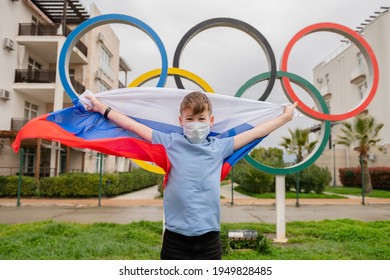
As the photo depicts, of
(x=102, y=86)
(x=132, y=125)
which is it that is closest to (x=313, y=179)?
(x=102, y=86)

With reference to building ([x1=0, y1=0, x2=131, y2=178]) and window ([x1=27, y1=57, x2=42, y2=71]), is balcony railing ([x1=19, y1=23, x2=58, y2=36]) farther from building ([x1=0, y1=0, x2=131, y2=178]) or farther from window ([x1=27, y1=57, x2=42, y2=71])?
window ([x1=27, y1=57, x2=42, y2=71])

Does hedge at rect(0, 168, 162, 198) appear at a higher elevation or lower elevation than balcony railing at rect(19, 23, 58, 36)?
lower

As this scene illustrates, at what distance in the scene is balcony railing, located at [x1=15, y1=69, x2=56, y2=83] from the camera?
743 inches

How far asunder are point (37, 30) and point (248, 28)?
1725 cm

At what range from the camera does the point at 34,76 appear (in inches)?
775

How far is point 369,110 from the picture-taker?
84.0 feet

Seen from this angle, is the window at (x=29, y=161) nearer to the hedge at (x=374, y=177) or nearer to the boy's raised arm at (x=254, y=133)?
the boy's raised arm at (x=254, y=133)

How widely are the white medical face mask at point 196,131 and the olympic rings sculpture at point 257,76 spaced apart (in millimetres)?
3209

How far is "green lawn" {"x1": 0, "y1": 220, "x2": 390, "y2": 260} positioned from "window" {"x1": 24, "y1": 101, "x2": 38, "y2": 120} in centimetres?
1420

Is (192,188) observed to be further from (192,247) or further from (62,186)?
(62,186)

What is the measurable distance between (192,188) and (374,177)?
24.3 m

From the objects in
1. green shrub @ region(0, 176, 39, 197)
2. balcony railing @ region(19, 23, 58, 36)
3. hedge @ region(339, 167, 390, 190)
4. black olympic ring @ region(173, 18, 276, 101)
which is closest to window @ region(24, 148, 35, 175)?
green shrub @ region(0, 176, 39, 197)

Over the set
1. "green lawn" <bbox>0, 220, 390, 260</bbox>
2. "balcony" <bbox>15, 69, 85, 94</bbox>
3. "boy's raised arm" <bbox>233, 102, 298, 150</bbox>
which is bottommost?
"green lawn" <bbox>0, 220, 390, 260</bbox>

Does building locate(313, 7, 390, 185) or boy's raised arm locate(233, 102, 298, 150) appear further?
building locate(313, 7, 390, 185)
